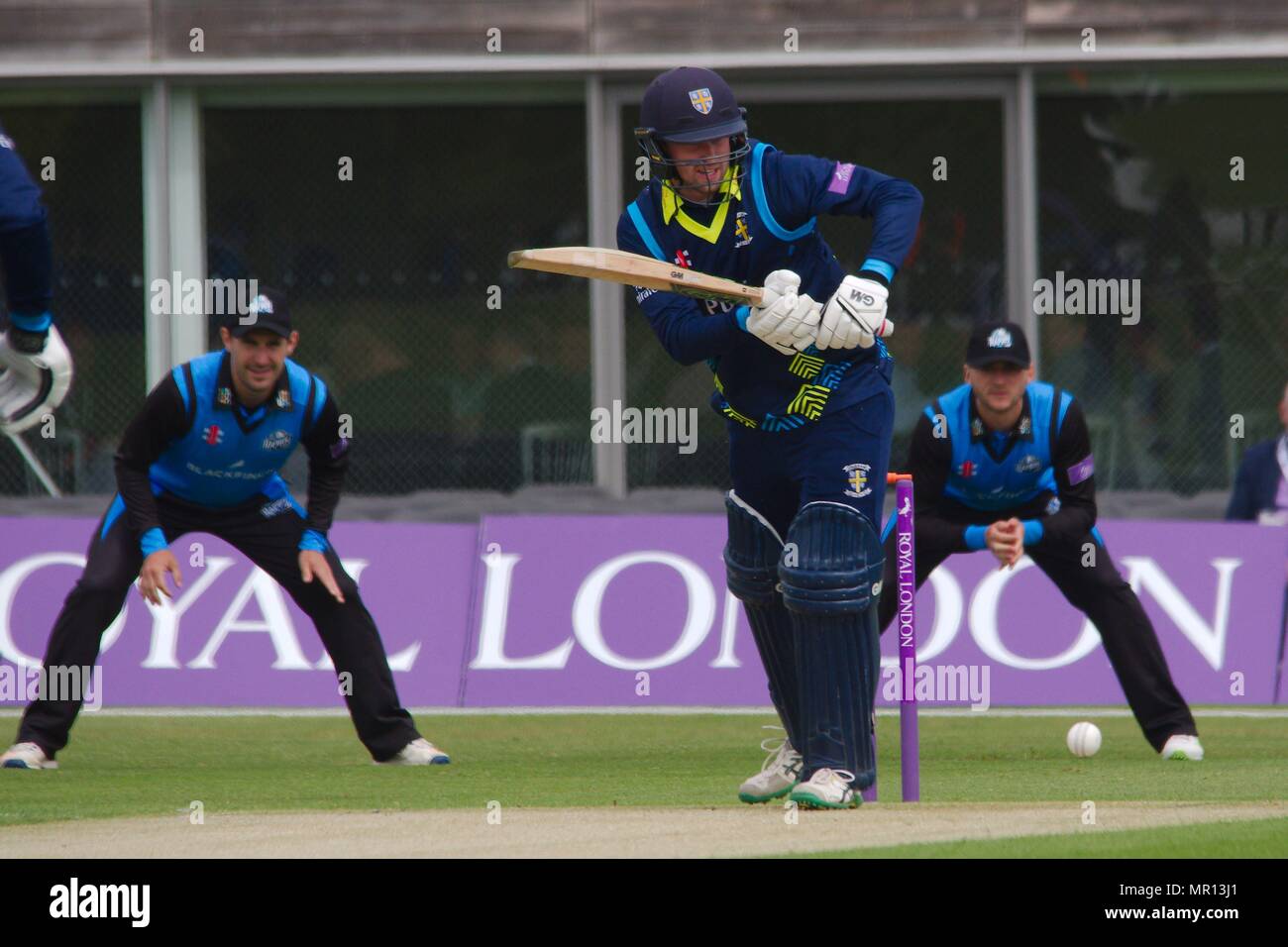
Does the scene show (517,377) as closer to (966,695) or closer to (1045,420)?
(966,695)

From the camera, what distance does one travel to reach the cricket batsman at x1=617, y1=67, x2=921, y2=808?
20.4ft

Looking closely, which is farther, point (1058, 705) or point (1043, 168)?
point (1043, 168)

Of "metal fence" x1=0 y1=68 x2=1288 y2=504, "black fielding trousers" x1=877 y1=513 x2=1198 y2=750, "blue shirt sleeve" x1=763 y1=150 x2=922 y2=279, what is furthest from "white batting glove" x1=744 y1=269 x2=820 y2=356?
"metal fence" x1=0 y1=68 x2=1288 y2=504

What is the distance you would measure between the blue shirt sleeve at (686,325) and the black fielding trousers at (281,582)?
301cm

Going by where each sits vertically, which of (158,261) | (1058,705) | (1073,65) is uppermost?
(1073,65)

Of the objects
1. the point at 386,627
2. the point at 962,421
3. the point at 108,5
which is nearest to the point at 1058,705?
the point at 962,421

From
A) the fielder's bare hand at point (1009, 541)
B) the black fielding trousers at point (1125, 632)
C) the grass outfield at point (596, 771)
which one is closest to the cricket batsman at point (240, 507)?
the grass outfield at point (596, 771)

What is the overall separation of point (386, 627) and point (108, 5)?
18.0 feet

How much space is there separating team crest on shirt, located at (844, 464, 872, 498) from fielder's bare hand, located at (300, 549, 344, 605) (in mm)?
3338

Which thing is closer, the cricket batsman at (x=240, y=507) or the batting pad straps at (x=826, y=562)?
the batting pad straps at (x=826, y=562)

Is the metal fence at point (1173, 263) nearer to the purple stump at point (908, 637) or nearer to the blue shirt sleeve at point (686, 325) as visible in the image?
the purple stump at point (908, 637)

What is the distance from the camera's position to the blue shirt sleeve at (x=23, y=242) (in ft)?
17.6

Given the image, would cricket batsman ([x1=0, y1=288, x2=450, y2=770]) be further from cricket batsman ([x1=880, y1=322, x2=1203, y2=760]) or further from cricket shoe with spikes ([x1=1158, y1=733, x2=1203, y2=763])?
cricket shoe with spikes ([x1=1158, y1=733, x2=1203, y2=763])

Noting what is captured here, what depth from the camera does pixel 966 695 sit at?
38.2 feet
